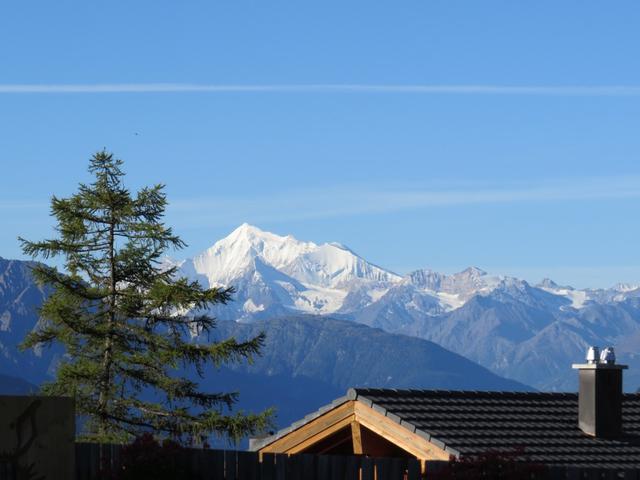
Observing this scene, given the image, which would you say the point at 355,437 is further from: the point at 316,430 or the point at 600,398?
the point at 600,398

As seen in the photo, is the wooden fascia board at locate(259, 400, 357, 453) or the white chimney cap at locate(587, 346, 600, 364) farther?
the white chimney cap at locate(587, 346, 600, 364)

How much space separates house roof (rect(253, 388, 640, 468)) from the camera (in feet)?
61.2

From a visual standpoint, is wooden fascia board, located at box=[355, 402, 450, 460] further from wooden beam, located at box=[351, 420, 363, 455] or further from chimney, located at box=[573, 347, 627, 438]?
chimney, located at box=[573, 347, 627, 438]

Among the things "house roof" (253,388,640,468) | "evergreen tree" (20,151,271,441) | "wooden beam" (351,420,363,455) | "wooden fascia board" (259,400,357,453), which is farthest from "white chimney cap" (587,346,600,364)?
"evergreen tree" (20,151,271,441)

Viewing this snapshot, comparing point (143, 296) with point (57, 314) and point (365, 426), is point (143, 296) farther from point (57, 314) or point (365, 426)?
point (365, 426)

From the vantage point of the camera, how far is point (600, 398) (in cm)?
2073

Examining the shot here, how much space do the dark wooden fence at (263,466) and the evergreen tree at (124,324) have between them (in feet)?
64.8

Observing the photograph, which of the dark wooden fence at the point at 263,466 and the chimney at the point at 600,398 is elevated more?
the chimney at the point at 600,398

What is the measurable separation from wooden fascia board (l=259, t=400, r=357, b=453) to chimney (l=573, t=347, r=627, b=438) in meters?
3.36

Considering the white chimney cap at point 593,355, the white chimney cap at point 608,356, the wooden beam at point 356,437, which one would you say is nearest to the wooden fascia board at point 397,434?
the wooden beam at point 356,437

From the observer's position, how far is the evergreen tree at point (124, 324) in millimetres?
35938

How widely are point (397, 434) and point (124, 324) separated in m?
19.2

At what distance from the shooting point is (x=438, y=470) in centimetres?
1380

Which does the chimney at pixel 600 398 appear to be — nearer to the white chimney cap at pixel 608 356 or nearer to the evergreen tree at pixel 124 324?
the white chimney cap at pixel 608 356
